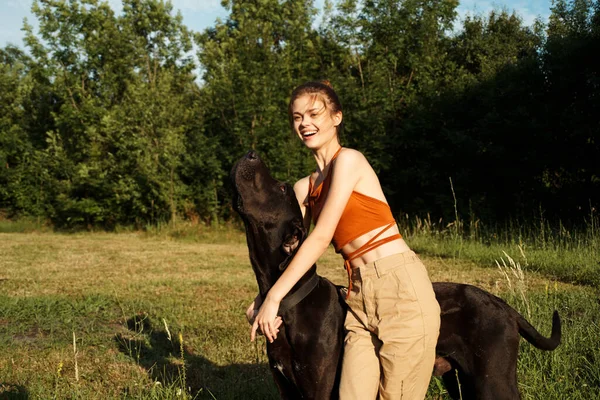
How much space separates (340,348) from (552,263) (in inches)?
234

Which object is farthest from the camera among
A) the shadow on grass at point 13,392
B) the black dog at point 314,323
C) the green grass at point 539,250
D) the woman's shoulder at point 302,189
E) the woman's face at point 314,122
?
the green grass at point 539,250

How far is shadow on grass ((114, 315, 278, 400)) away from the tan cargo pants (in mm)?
1304

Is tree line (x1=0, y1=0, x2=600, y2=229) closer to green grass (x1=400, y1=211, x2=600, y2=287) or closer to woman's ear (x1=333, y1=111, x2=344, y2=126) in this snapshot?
green grass (x1=400, y1=211, x2=600, y2=287)

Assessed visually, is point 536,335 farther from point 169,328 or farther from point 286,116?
point 286,116

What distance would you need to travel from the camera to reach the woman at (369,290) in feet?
7.48

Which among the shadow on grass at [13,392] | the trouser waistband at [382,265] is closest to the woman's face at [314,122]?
the trouser waistband at [382,265]

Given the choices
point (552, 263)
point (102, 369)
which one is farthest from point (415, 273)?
point (552, 263)

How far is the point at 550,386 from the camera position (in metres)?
3.20

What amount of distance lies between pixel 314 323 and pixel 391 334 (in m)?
0.34

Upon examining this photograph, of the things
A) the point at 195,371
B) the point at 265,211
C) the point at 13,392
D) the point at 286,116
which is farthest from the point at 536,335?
the point at 286,116

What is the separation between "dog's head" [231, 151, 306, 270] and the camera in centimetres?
240

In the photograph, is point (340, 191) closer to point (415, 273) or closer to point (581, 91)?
point (415, 273)

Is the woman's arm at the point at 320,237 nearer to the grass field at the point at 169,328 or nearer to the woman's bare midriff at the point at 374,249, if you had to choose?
the woman's bare midriff at the point at 374,249

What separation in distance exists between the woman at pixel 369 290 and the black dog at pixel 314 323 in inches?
3.4
